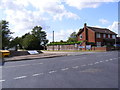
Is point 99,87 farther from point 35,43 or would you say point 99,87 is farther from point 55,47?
point 35,43

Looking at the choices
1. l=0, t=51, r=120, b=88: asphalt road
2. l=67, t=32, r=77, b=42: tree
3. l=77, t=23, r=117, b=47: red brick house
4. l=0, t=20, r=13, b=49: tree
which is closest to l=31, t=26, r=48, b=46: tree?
l=67, t=32, r=77, b=42: tree

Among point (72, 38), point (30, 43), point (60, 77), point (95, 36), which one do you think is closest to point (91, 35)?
point (95, 36)

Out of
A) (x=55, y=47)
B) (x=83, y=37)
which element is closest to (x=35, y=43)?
(x=55, y=47)

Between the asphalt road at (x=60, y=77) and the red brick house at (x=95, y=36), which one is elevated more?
the red brick house at (x=95, y=36)

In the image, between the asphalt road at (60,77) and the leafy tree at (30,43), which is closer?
the asphalt road at (60,77)

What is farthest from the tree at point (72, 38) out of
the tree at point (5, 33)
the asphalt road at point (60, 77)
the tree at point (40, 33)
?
the asphalt road at point (60, 77)

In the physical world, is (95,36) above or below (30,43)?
above

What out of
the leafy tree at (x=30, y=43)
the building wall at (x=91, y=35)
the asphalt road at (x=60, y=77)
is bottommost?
the asphalt road at (x=60, y=77)

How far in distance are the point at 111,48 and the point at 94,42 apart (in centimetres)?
727

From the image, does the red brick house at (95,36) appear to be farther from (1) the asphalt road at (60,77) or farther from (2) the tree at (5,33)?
(1) the asphalt road at (60,77)

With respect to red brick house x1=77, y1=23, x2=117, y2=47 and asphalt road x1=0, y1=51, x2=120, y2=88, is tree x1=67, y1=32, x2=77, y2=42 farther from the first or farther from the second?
asphalt road x1=0, y1=51, x2=120, y2=88

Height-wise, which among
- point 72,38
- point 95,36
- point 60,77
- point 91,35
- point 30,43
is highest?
point 72,38

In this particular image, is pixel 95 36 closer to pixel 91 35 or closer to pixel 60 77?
pixel 91 35

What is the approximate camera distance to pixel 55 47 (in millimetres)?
60625
